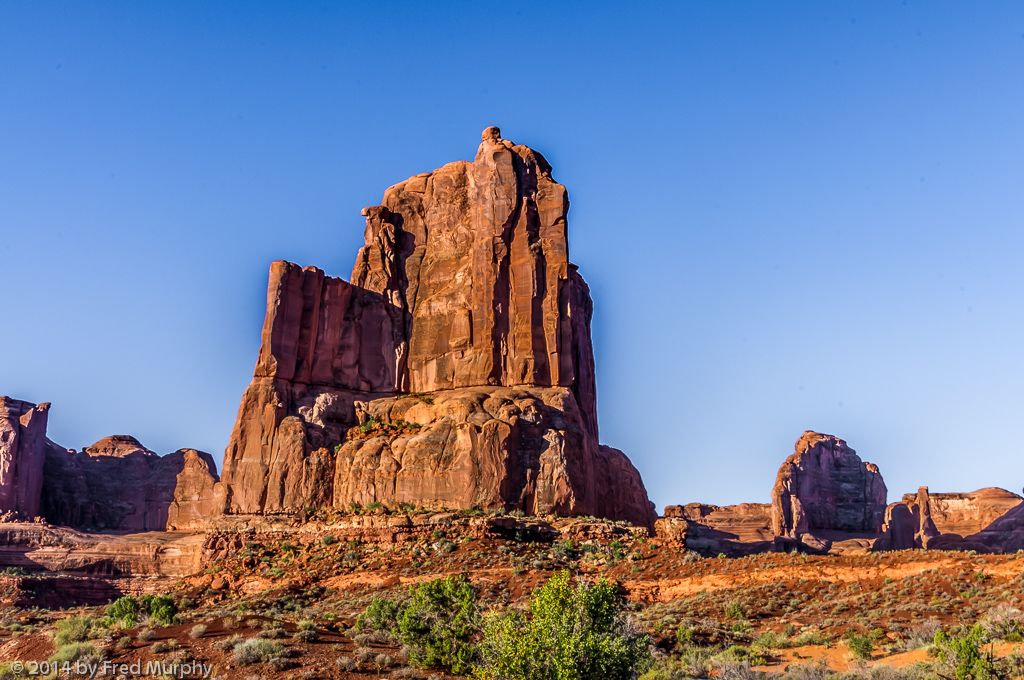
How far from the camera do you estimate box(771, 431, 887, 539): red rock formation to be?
98.4 meters

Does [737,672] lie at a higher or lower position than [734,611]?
lower

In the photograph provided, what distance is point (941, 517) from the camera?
9962cm

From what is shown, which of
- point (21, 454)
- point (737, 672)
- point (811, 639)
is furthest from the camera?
point (21, 454)

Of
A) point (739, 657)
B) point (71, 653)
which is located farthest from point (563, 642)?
point (71, 653)

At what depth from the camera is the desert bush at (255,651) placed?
21.2m

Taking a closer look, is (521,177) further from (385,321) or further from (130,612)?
(130,612)

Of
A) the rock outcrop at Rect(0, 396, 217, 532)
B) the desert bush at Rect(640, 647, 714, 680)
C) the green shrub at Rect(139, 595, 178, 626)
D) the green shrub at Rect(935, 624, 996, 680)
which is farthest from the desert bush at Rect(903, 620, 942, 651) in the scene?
the rock outcrop at Rect(0, 396, 217, 532)

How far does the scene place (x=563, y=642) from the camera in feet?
57.9

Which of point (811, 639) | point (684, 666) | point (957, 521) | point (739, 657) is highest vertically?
point (957, 521)

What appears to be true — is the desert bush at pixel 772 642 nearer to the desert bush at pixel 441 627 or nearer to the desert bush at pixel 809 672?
the desert bush at pixel 809 672

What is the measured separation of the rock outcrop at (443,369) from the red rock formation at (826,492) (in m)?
53.9

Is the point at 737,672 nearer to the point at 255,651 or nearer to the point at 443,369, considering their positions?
the point at 255,651

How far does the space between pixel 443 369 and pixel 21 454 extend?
59.2m

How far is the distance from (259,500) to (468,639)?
81.6 feet
